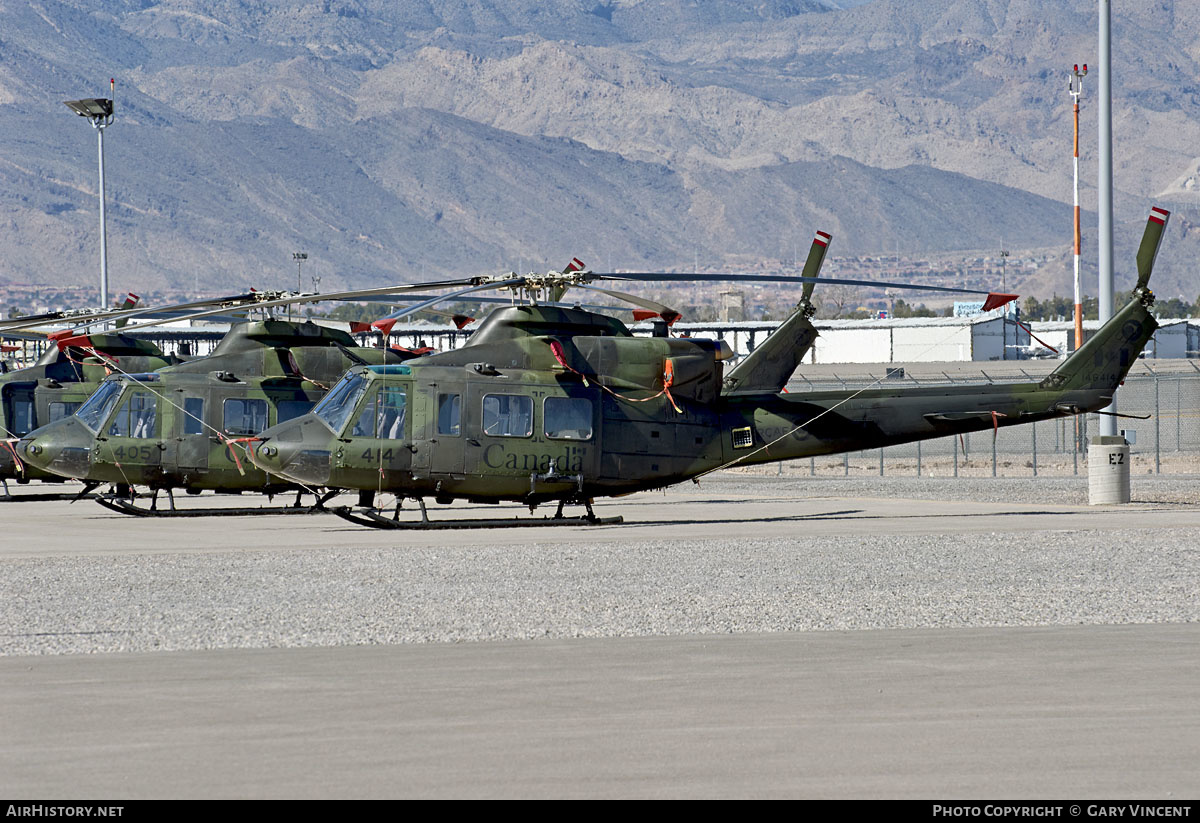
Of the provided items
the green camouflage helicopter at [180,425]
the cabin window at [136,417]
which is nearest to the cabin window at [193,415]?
the green camouflage helicopter at [180,425]

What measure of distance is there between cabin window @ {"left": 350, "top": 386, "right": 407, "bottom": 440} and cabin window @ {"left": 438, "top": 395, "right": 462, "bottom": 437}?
1.53 ft

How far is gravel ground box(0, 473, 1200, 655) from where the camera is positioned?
1246cm

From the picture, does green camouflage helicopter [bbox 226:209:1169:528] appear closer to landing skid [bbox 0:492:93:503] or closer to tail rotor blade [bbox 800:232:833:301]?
tail rotor blade [bbox 800:232:833:301]

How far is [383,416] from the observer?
826 inches

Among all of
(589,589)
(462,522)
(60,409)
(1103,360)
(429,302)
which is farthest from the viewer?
(60,409)

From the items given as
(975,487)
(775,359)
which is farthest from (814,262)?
(975,487)

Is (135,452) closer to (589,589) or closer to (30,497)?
(30,497)

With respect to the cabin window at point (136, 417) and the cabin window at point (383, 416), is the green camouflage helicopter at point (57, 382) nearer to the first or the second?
the cabin window at point (136, 417)

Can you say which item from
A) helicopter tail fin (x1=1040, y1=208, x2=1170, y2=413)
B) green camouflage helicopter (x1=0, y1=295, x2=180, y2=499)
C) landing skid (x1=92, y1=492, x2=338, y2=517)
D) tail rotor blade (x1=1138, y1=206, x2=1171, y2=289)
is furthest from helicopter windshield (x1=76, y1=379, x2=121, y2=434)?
tail rotor blade (x1=1138, y1=206, x2=1171, y2=289)

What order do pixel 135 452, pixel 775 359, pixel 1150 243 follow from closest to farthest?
pixel 1150 243 < pixel 135 452 < pixel 775 359

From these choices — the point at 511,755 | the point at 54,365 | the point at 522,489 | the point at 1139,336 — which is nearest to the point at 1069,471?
the point at 1139,336

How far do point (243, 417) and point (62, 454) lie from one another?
102 inches
